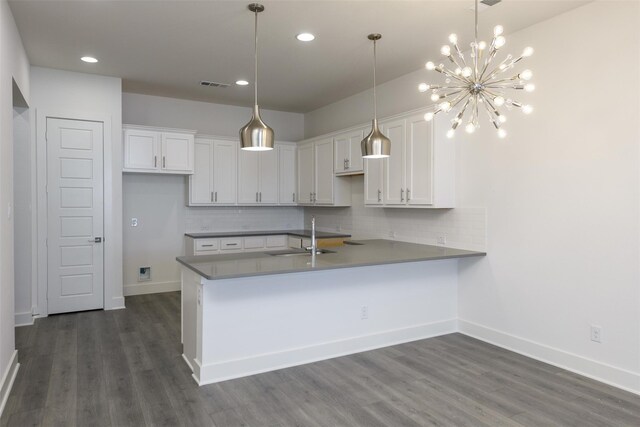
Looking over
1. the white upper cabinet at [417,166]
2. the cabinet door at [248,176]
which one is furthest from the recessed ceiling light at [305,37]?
the cabinet door at [248,176]

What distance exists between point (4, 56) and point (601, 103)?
4.51 meters

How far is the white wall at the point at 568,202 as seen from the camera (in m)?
3.21

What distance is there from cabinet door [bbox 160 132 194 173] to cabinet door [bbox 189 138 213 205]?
158 millimetres

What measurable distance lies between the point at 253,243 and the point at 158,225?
144 centimetres

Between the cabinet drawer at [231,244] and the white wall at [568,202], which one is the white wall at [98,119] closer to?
the cabinet drawer at [231,244]

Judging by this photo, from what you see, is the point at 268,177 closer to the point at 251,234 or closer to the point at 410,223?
the point at 251,234

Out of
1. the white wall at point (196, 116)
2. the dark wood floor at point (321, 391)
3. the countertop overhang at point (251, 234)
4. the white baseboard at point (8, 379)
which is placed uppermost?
the white wall at point (196, 116)

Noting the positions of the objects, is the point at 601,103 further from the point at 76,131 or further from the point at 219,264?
the point at 76,131

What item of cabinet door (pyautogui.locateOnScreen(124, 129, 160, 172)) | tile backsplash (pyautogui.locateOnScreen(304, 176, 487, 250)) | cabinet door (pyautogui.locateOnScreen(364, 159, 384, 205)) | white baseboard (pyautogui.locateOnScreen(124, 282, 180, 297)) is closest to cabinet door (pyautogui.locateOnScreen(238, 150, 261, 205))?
tile backsplash (pyautogui.locateOnScreen(304, 176, 487, 250))

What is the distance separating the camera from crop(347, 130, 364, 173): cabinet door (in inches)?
218

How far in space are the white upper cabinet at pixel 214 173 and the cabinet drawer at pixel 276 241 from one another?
0.80 meters

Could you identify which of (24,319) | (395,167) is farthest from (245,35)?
(24,319)

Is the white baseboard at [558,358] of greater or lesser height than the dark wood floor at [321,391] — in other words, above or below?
above

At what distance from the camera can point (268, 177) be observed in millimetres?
6969
